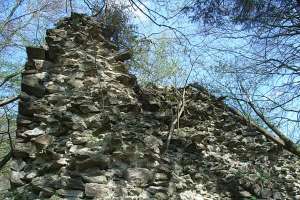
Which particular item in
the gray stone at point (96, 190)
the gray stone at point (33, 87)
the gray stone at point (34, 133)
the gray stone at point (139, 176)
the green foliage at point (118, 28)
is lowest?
the gray stone at point (96, 190)

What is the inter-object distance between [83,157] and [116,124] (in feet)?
2.87

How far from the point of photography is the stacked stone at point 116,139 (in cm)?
502

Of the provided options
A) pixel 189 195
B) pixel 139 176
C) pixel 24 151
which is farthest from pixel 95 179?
pixel 189 195

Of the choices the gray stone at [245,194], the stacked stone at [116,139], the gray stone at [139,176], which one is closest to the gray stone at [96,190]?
the stacked stone at [116,139]

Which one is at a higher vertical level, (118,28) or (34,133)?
(118,28)

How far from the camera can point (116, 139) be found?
538cm

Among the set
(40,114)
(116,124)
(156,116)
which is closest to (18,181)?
(40,114)

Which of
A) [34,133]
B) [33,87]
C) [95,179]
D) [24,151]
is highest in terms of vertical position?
[33,87]

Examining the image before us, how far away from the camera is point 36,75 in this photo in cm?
617

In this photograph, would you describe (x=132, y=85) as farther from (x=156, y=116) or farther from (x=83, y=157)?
(x=83, y=157)

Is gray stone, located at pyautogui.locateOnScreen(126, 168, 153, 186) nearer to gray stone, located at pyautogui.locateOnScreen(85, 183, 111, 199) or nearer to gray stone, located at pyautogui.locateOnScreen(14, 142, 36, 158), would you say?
gray stone, located at pyautogui.locateOnScreen(85, 183, 111, 199)

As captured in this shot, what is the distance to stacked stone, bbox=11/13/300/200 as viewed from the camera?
198 inches

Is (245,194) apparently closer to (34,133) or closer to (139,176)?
(139,176)

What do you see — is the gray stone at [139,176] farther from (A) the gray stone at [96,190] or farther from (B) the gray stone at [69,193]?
(B) the gray stone at [69,193]
